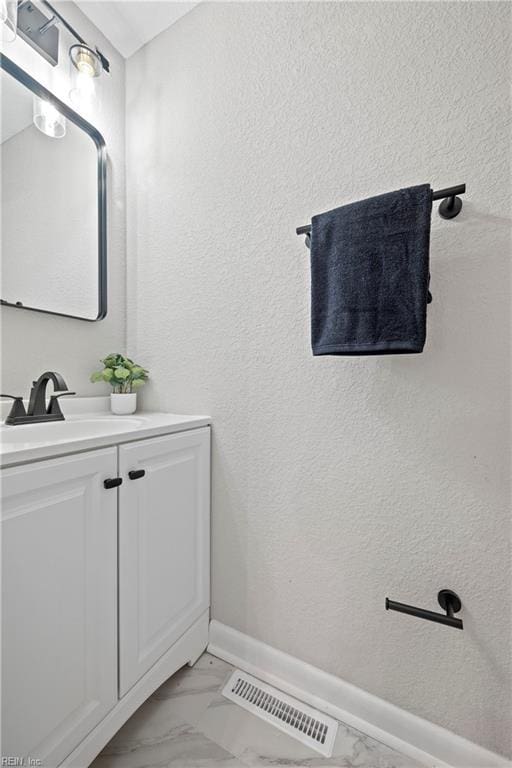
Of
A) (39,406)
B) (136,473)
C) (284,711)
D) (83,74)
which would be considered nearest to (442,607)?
(284,711)

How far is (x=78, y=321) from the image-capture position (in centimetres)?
127

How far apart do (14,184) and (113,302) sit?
47 cm

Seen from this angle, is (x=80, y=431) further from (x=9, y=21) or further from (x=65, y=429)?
(x=9, y=21)

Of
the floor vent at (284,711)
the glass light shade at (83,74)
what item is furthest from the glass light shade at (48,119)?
the floor vent at (284,711)

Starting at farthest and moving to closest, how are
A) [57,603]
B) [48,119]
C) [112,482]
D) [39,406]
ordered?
[48,119], [39,406], [112,482], [57,603]

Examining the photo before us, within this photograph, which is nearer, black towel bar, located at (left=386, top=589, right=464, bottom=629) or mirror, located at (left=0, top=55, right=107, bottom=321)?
black towel bar, located at (left=386, top=589, right=464, bottom=629)

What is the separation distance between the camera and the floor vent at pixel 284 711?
90 cm

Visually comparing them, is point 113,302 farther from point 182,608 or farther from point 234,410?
point 182,608

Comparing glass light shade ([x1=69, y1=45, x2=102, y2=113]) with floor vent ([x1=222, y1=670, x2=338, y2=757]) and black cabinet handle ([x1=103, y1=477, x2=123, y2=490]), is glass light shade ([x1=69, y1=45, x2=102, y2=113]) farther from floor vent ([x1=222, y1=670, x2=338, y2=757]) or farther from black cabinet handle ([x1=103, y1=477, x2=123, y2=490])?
floor vent ([x1=222, y1=670, x2=338, y2=757])

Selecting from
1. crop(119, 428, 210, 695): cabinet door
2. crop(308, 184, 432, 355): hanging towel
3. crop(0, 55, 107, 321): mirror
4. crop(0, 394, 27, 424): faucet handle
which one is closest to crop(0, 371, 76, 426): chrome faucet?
crop(0, 394, 27, 424): faucet handle

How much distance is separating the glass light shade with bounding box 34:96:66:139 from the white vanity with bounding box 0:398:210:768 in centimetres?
100

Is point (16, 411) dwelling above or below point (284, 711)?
above

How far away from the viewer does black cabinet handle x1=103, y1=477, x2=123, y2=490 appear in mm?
781

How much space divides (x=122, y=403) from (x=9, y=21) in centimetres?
115
